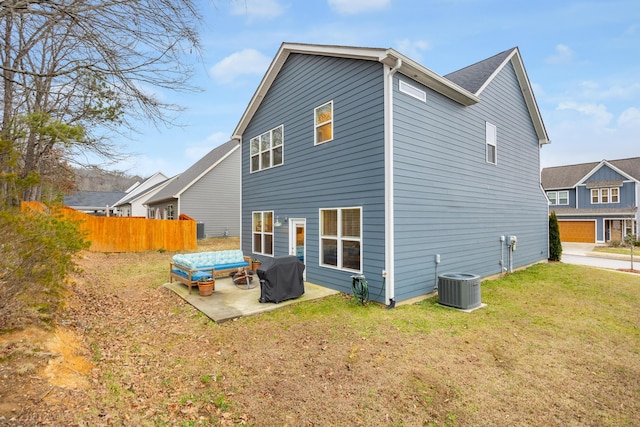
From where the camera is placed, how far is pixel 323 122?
8.96 metres

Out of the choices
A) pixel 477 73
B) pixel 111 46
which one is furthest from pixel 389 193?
pixel 477 73

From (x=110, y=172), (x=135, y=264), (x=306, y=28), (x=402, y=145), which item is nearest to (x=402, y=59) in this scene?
(x=402, y=145)

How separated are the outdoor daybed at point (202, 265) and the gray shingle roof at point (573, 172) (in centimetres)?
3236

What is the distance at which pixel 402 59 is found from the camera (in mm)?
6855

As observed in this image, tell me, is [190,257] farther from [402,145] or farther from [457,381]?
[457,381]

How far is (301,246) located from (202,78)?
248 inches

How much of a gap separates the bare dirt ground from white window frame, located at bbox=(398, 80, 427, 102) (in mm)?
5248

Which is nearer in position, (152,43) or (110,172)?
(152,43)

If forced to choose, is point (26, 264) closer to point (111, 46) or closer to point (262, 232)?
point (111, 46)

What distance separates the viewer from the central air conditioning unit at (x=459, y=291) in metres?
7.09

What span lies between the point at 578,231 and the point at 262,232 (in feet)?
97.3

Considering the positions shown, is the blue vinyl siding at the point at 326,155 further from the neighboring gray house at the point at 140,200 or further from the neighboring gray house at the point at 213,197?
the neighboring gray house at the point at 140,200

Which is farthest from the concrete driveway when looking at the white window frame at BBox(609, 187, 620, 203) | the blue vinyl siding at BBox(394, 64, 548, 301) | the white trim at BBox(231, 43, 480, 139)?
the white trim at BBox(231, 43, 480, 139)

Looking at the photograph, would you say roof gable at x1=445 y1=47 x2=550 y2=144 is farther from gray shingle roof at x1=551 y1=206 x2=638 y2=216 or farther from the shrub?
gray shingle roof at x1=551 y1=206 x2=638 y2=216
